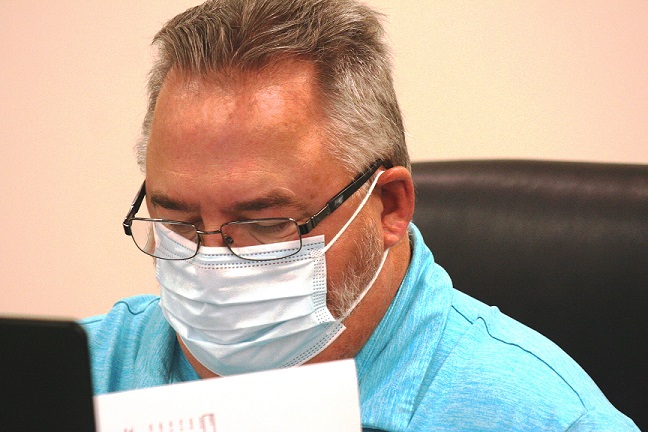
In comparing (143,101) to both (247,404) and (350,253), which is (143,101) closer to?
(350,253)

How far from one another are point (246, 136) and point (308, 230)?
5.8 inches

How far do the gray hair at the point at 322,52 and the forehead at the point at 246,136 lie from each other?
18 millimetres

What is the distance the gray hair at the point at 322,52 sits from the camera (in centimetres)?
113

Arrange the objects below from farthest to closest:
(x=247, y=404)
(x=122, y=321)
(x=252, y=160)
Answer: (x=122, y=321) → (x=252, y=160) → (x=247, y=404)

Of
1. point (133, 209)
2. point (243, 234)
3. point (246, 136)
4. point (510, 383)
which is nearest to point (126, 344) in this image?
point (133, 209)

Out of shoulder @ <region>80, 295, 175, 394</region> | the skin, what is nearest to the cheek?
the skin

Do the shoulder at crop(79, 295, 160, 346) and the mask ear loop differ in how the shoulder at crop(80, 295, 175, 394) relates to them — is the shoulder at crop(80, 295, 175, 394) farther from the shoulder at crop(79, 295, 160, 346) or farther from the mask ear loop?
the mask ear loop

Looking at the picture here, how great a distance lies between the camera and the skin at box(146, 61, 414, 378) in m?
1.09

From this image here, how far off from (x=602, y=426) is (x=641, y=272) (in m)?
0.37

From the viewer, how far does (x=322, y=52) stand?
3.83 ft

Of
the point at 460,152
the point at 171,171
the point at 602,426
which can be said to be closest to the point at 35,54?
the point at 460,152

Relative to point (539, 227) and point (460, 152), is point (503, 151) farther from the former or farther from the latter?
point (539, 227)

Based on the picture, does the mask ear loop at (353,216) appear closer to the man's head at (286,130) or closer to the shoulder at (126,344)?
the man's head at (286,130)

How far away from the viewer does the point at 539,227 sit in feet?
4.91
